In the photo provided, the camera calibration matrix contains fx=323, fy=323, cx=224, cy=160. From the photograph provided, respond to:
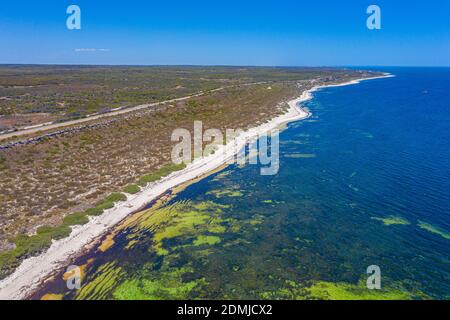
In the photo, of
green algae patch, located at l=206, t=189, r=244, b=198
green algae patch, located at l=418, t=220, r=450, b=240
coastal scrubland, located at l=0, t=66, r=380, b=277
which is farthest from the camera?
green algae patch, located at l=206, t=189, r=244, b=198

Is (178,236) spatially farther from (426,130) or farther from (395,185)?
(426,130)

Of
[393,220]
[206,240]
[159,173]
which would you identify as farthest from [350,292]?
[159,173]

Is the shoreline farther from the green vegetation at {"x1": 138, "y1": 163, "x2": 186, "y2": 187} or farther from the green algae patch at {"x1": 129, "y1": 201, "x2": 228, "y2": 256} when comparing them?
the green algae patch at {"x1": 129, "y1": 201, "x2": 228, "y2": 256}

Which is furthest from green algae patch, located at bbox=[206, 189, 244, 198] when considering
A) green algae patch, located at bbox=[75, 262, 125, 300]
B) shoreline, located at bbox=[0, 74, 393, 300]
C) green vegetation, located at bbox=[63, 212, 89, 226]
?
green algae patch, located at bbox=[75, 262, 125, 300]

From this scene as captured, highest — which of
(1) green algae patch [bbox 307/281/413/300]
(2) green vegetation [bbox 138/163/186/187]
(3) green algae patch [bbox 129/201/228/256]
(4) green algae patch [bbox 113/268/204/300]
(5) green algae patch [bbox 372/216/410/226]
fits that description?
(2) green vegetation [bbox 138/163/186/187]

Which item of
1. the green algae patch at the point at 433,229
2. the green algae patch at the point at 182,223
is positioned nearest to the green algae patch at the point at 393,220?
the green algae patch at the point at 433,229

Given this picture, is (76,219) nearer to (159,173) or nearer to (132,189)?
(132,189)

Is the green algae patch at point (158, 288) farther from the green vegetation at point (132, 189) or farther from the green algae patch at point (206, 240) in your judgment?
the green vegetation at point (132, 189)
